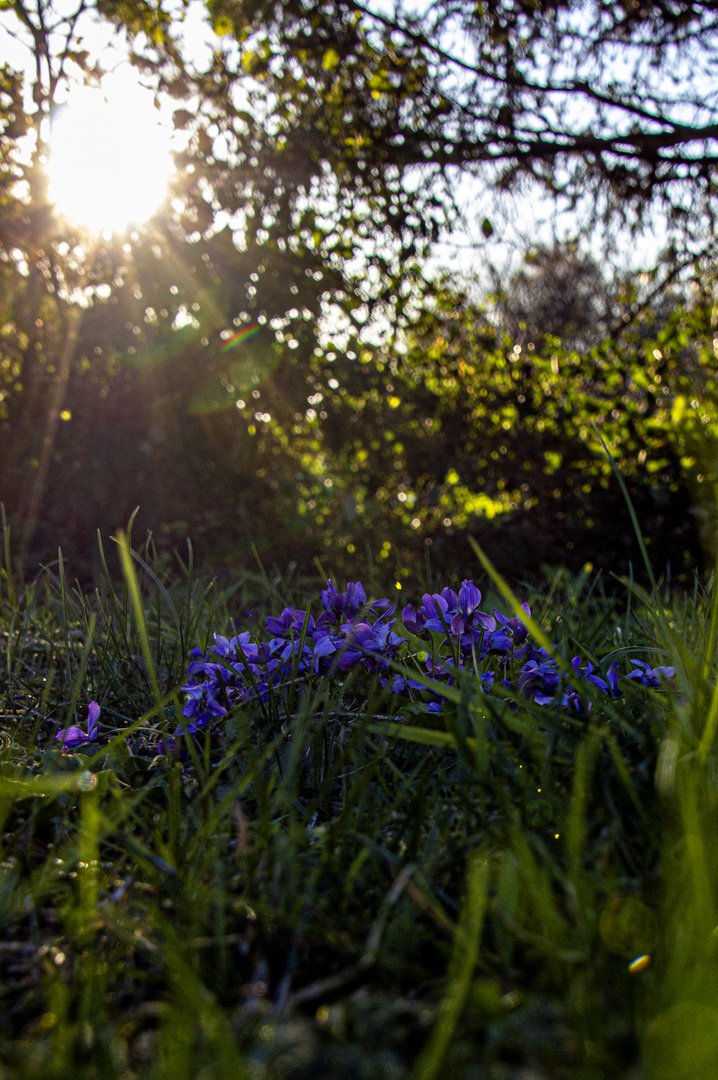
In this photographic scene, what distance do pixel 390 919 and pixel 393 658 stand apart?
0.68m

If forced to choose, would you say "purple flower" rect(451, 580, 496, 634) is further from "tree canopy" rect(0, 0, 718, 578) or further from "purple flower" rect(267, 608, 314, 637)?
"tree canopy" rect(0, 0, 718, 578)

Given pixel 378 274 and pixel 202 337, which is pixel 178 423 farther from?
pixel 378 274

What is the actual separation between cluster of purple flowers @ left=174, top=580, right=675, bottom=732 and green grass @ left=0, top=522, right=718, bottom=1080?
12 centimetres

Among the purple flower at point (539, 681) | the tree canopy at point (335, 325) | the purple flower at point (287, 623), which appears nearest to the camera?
the purple flower at point (539, 681)

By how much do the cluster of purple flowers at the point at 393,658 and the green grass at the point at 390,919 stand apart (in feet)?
0.40

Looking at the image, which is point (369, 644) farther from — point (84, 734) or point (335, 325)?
point (335, 325)

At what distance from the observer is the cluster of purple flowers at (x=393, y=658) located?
1.42m

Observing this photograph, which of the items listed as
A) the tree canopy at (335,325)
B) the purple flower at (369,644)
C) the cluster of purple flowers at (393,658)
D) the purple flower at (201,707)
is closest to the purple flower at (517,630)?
the cluster of purple flowers at (393,658)

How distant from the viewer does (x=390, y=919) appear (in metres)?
0.90

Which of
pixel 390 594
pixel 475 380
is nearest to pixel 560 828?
pixel 390 594

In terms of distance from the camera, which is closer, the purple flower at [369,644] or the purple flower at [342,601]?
the purple flower at [369,644]

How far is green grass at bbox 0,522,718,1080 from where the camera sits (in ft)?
2.09

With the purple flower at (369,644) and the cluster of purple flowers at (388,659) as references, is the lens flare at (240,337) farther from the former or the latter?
the purple flower at (369,644)

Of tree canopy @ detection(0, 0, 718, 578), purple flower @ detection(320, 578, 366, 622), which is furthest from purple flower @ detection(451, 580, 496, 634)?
tree canopy @ detection(0, 0, 718, 578)
